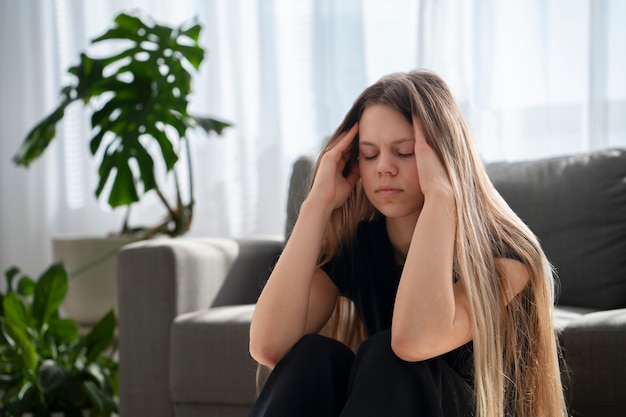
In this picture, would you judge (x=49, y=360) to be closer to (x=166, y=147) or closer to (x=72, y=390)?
(x=72, y=390)

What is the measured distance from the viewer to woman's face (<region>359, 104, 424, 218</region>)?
4.40 ft

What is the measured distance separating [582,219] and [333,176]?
2.75ft

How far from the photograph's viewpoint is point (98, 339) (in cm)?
233

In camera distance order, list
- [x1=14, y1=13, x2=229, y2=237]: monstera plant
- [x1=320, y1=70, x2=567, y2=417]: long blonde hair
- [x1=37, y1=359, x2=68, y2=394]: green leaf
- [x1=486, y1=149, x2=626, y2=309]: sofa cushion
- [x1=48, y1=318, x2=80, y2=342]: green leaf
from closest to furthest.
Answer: [x1=320, y1=70, x2=567, y2=417]: long blonde hair
[x1=486, y1=149, x2=626, y2=309]: sofa cushion
[x1=37, y1=359, x2=68, y2=394]: green leaf
[x1=48, y1=318, x2=80, y2=342]: green leaf
[x1=14, y1=13, x2=229, y2=237]: monstera plant

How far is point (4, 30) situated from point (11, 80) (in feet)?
0.68

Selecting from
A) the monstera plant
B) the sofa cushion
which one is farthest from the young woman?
the monstera plant

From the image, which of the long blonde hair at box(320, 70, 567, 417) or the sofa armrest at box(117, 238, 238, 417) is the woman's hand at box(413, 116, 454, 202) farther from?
the sofa armrest at box(117, 238, 238, 417)

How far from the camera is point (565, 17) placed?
2594 mm

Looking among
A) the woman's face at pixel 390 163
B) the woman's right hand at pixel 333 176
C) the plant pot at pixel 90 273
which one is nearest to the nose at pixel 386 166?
the woman's face at pixel 390 163

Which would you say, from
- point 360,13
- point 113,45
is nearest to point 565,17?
point 360,13

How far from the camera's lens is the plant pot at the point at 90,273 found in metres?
2.71

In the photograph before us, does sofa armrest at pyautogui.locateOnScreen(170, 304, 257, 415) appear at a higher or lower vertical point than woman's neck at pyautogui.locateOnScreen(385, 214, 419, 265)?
lower

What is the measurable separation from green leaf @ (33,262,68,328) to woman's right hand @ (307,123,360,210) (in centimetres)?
115

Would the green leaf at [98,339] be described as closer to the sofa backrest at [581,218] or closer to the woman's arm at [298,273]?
the sofa backrest at [581,218]
